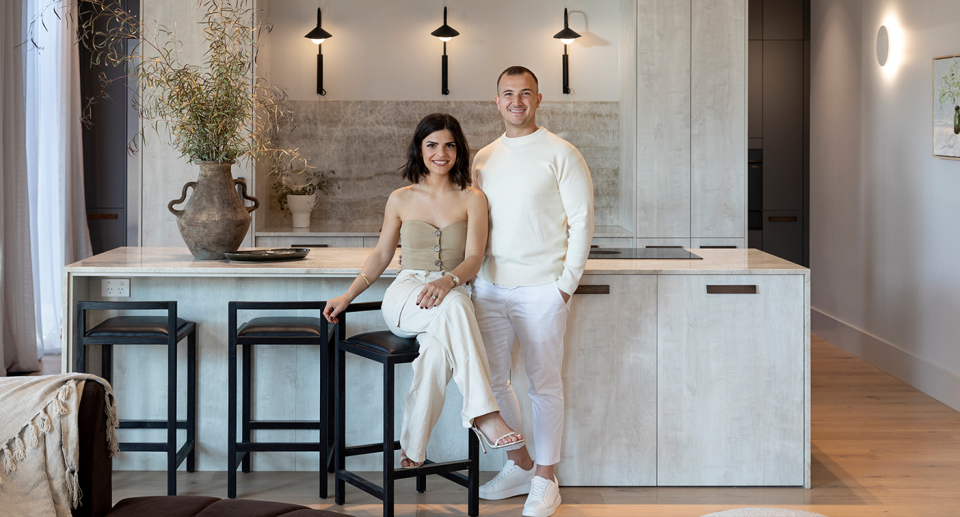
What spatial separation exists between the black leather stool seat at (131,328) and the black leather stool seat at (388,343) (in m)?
0.71

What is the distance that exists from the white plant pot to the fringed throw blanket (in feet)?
11.2

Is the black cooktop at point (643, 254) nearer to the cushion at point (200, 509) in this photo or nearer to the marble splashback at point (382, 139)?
the cushion at point (200, 509)

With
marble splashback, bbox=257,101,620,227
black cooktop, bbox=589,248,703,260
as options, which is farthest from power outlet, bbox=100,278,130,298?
marble splashback, bbox=257,101,620,227

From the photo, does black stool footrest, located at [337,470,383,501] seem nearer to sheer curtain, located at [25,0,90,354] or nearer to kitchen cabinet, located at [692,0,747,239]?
kitchen cabinet, located at [692,0,747,239]

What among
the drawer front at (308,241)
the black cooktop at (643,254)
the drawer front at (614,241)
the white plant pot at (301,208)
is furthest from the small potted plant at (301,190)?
the black cooktop at (643,254)

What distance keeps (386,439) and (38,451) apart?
1.08m

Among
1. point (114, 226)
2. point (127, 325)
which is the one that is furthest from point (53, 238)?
point (127, 325)

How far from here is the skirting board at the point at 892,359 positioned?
442cm

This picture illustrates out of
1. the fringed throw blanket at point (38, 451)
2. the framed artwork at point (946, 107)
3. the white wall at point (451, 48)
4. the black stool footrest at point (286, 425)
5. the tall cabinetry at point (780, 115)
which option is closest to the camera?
the fringed throw blanket at point (38, 451)

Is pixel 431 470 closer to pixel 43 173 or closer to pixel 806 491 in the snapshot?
pixel 806 491

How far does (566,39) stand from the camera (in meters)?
5.51

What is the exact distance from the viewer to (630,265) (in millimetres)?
3248

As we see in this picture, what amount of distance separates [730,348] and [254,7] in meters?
3.39

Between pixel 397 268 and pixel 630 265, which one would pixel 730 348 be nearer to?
pixel 630 265
